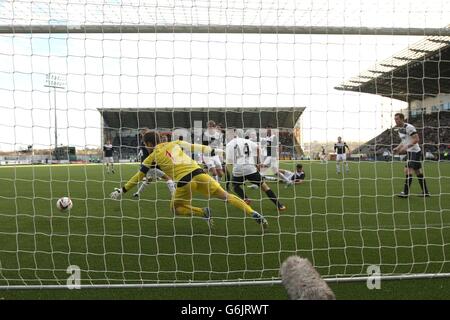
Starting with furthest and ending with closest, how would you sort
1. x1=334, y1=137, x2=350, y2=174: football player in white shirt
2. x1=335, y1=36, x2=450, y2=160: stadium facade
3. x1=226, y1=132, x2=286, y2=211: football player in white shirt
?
x1=226, y1=132, x2=286, y2=211: football player in white shirt, x1=334, y1=137, x2=350, y2=174: football player in white shirt, x1=335, y1=36, x2=450, y2=160: stadium facade

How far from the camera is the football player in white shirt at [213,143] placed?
10.7 metres

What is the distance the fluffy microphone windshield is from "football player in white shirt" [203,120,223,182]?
8014mm

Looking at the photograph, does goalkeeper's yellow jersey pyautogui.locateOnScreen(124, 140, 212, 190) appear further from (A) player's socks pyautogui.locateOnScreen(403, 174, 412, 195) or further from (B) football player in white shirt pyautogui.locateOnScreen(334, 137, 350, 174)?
(A) player's socks pyautogui.locateOnScreen(403, 174, 412, 195)

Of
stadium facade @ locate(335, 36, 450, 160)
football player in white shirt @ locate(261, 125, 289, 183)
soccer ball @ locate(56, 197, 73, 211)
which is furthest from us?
football player in white shirt @ locate(261, 125, 289, 183)

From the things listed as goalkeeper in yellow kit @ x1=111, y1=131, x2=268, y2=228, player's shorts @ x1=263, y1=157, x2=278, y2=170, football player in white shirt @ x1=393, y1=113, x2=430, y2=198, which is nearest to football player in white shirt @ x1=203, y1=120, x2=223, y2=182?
player's shorts @ x1=263, y1=157, x2=278, y2=170

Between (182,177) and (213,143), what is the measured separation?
216 inches

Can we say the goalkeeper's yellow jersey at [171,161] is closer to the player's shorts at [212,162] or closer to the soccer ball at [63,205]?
the soccer ball at [63,205]

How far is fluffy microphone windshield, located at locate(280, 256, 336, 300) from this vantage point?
143 centimetres

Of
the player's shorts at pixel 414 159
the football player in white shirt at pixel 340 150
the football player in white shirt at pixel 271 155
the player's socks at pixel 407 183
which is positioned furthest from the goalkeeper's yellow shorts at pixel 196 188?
the player's shorts at pixel 414 159

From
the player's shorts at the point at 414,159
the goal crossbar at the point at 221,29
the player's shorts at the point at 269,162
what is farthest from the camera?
the player's shorts at the point at 269,162

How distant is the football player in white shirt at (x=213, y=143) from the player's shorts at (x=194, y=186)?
2.92 meters
